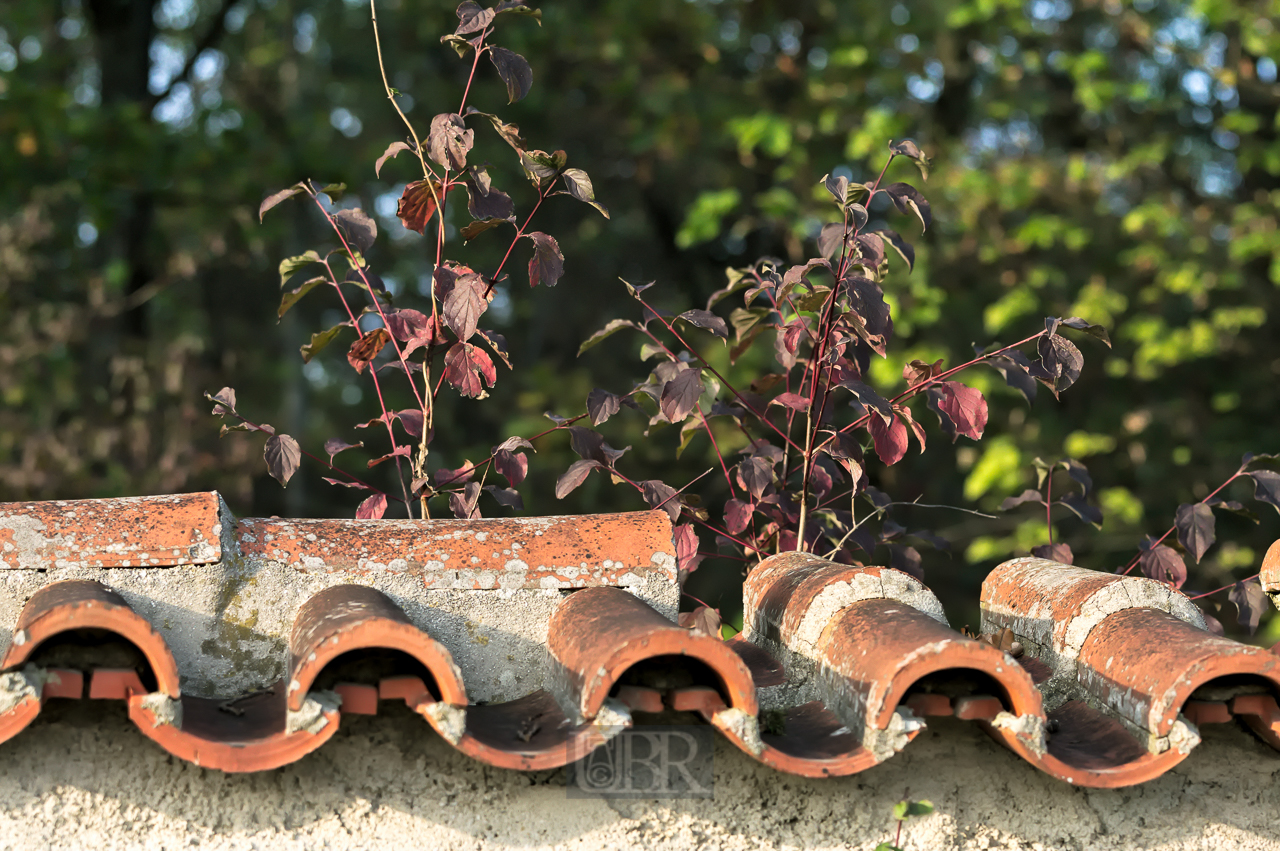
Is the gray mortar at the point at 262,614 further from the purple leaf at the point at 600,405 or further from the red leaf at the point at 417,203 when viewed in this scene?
the red leaf at the point at 417,203

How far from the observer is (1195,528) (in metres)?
2.53

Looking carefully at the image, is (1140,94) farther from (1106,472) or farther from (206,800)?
(206,800)

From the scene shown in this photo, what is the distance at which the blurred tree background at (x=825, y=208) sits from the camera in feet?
26.1

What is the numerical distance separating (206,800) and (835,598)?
41.6 inches

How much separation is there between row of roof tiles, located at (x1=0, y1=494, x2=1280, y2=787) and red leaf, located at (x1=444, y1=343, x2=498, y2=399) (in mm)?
335

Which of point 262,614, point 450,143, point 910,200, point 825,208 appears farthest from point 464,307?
point 825,208

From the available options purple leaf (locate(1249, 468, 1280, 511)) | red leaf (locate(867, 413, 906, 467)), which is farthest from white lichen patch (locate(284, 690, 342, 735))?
purple leaf (locate(1249, 468, 1280, 511))

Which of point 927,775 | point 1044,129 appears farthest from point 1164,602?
point 1044,129

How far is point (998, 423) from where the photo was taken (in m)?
8.48

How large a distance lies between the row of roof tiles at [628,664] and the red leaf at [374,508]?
1.42 ft

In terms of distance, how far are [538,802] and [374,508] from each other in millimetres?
961

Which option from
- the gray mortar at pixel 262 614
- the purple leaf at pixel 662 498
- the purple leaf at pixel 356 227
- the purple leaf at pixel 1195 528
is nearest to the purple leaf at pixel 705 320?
the purple leaf at pixel 662 498

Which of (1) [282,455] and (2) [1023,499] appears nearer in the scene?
(1) [282,455]

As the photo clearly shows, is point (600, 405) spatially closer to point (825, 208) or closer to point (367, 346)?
point (367, 346)
